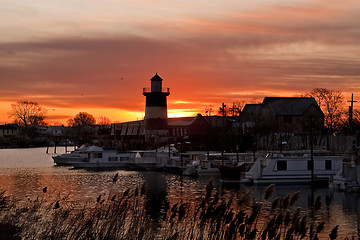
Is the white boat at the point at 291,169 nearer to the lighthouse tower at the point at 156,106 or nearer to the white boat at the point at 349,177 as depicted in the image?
the white boat at the point at 349,177

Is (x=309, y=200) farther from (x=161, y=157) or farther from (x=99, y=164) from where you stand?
(x=99, y=164)

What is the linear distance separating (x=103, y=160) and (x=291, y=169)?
→ 4445cm

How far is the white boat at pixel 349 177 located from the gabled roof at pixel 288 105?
210 feet

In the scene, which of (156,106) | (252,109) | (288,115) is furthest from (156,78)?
(252,109)

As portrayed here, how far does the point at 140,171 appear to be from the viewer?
8912cm

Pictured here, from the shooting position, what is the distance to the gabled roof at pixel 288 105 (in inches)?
4700

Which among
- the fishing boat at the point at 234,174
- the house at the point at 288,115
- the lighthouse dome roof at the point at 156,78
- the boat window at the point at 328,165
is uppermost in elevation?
the lighthouse dome roof at the point at 156,78

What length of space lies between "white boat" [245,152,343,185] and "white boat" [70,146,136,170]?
39.2m

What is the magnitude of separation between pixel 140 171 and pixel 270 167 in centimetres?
3265

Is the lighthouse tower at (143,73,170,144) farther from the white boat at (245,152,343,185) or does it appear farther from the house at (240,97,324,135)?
the white boat at (245,152,343,185)

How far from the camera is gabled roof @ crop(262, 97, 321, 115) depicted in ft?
392

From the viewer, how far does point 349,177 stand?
54031 millimetres

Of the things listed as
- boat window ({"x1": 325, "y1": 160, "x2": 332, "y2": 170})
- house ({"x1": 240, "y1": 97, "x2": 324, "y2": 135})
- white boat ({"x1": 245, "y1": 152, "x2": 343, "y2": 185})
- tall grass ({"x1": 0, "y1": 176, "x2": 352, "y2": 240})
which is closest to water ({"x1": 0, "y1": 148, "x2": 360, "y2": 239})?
white boat ({"x1": 245, "y1": 152, "x2": 343, "y2": 185})

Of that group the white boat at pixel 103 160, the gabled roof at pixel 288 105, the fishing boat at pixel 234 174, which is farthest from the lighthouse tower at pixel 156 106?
the fishing boat at pixel 234 174
